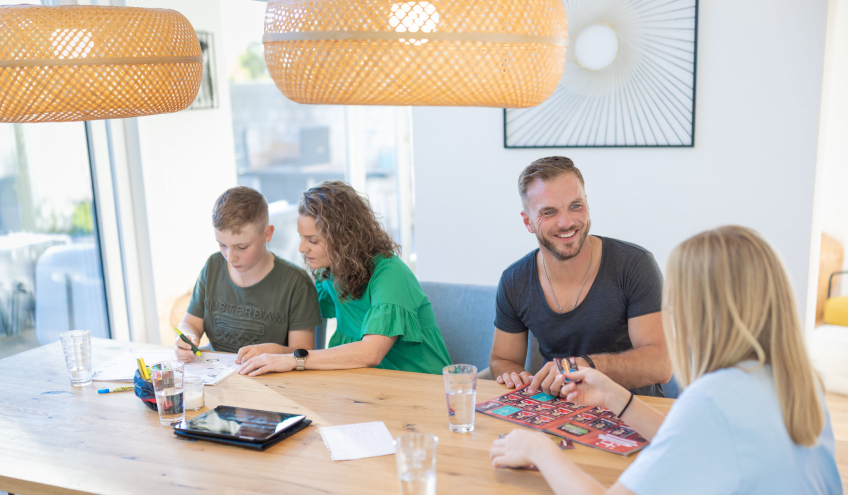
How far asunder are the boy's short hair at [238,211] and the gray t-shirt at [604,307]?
2.85 feet

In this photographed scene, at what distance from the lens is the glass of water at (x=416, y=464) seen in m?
1.21

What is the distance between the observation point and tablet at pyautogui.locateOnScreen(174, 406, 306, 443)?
60.0 inches

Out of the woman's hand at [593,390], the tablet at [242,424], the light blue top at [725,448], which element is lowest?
the tablet at [242,424]

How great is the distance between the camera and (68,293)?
126 inches

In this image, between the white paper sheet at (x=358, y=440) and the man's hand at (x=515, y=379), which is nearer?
the white paper sheet at (x=358, y=440)

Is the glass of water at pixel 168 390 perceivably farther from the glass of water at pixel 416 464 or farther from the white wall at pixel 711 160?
the white wall at pixel 711 160

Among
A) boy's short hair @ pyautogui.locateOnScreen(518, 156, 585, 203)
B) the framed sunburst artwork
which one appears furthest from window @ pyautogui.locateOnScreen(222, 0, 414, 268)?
boy's short hair @ pyautogui.locateOnScreen(518, 156, 585, 203)

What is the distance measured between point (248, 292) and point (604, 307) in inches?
45.0

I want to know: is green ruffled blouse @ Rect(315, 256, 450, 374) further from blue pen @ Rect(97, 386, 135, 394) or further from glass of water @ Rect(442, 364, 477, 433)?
blue pen @ Rect(97, 386, 135, 394)

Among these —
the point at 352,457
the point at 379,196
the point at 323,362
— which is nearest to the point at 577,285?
the point at 323,362

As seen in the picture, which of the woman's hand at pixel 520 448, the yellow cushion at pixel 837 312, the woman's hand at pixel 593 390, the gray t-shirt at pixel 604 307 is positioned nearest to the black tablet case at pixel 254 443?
the woman's hand at pixel 520 448

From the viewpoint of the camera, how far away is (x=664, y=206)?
10.6 feet

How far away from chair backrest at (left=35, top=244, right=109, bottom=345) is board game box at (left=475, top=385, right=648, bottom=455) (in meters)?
2.28

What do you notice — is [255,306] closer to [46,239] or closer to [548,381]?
[548,381]
